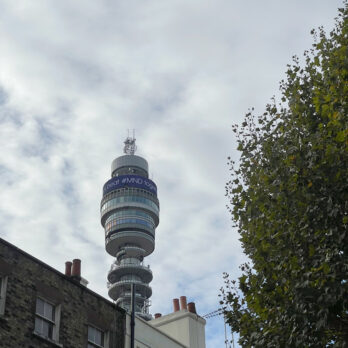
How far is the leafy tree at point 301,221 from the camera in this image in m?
17.4

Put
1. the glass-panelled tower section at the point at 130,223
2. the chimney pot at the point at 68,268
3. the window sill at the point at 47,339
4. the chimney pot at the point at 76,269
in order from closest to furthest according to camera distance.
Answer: the window sill at the point at 47,339
the chimney pot at the point at 76,269
the chimney pot at the point at 68,268
the glass-panelled tower section at the point at 130,223

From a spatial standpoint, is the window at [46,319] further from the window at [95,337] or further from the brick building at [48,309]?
the window at [95,337]

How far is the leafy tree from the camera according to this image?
685 inches

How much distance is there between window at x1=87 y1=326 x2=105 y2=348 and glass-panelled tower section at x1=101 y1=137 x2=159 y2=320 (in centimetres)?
14193

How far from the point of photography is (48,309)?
89.0 ft

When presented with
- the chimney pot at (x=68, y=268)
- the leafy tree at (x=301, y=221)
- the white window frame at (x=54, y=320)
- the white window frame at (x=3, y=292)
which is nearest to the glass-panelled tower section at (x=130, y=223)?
the chimney pot at (x=68, y=268)

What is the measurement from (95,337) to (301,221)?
14059mm

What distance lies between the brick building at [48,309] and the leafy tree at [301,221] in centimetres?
875

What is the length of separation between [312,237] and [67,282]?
13.4m

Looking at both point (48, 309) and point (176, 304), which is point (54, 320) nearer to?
point (48, 309)

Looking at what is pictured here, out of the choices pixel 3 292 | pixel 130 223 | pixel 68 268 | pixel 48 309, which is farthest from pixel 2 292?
pixel 130 223

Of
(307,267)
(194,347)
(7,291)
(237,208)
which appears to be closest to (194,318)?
(194,347)

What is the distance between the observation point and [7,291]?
997 inches

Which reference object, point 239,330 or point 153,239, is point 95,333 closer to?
point 239,330
